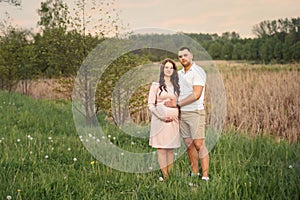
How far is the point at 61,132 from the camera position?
6.84 meters

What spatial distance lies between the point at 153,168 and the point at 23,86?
15907mm

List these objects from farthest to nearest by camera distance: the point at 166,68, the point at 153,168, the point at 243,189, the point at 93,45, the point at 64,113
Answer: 1. the point at 64,113
2. the point at 93,45
3. the point at 153,168
4. the point at 243,189
5. the point at 166,68

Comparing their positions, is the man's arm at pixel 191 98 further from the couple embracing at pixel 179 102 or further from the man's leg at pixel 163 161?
the man's leg at pixel 163 161

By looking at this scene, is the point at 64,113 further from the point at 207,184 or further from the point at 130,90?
the point at 207,184

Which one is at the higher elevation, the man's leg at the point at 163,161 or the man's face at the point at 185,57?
the man's face at the point at 185,57

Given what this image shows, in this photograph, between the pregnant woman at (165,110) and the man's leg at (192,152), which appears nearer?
the pregnant woman at (165,110)

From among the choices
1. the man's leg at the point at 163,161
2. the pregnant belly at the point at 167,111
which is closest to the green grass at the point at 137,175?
the man's leg at the point at 163,161

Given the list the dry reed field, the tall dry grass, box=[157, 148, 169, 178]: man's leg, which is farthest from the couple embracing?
the dry reed field

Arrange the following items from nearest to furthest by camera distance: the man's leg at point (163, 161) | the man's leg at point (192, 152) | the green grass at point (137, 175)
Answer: the green grass at point (137, 175) < the man's leg at point (192, 152) < the man's leg at point (163, 161)

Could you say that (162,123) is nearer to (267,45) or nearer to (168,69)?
(168,69)

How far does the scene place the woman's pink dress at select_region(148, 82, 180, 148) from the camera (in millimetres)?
3350

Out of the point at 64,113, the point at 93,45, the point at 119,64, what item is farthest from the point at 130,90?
the point at 64,113

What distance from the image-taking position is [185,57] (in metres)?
3.31

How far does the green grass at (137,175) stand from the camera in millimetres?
3525
